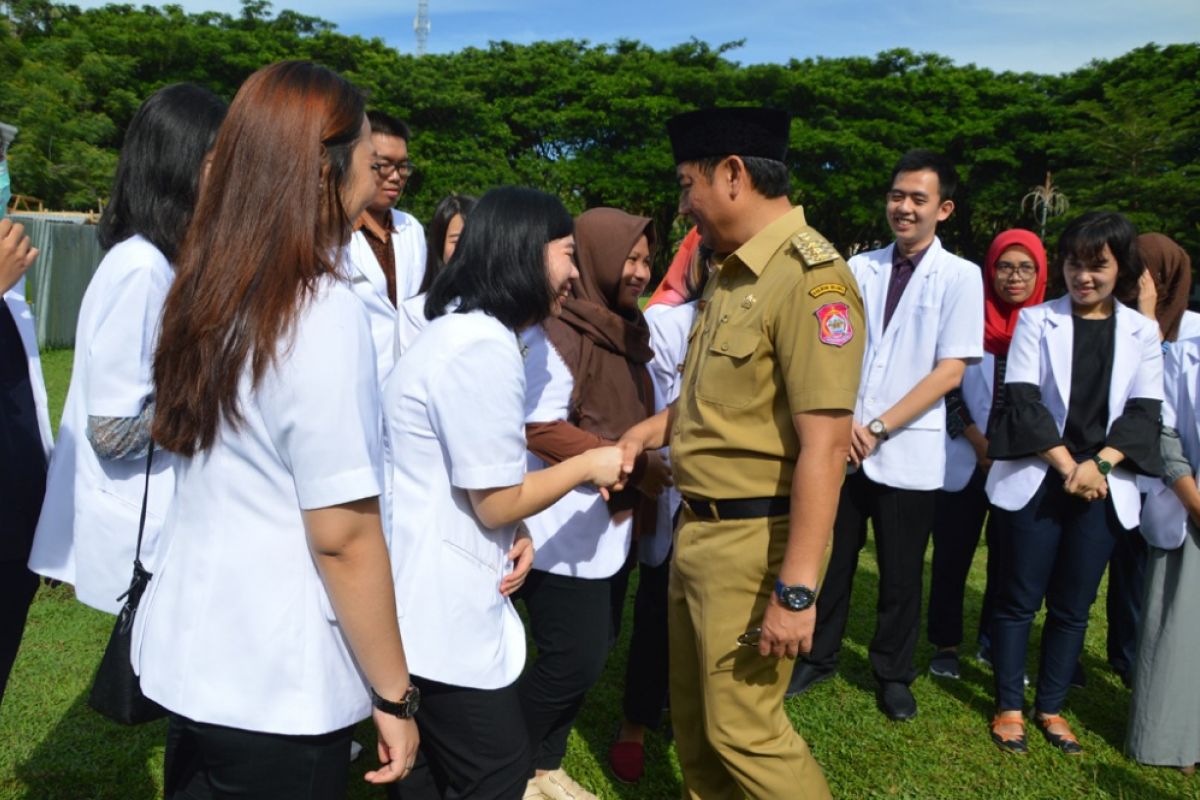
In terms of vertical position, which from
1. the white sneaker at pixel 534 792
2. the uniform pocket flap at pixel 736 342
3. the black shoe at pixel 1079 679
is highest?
the uniform pocket flap at pixel 736 342

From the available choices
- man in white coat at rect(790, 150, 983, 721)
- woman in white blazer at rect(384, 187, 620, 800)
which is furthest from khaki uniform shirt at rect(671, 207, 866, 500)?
man in white coat at rect(790, 150, 983, 721)

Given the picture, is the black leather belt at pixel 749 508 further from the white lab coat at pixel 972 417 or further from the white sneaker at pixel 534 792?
the white lab coat at pixel 972 417

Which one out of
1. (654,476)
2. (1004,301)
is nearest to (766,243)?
(654,476)

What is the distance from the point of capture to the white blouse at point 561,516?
2.57 metres

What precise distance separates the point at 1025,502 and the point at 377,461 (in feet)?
8.89

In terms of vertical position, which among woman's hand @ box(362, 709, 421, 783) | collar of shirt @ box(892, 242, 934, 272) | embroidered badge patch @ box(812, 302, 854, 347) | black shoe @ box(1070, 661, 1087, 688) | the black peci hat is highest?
the black peci hat

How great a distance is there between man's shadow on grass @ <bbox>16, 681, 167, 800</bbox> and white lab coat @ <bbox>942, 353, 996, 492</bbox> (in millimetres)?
3353

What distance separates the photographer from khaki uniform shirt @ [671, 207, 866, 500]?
6.50 feet

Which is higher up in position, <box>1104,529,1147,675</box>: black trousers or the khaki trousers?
the khaki trousers

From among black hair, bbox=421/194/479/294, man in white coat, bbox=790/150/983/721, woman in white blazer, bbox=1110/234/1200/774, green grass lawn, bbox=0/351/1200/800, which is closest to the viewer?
green grass lawn, bbox=0/351/1200/800

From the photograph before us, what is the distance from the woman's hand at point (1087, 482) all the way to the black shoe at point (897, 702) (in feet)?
3.58

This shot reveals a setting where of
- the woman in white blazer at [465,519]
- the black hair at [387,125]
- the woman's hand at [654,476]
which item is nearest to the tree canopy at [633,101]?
the black hair at [387,125]

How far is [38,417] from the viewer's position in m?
2.30

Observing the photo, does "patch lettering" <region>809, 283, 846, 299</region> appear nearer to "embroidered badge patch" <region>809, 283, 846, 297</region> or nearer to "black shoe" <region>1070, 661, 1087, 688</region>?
"embroidered badge patch" <region>809, 283, 846, 297</region>
